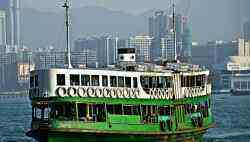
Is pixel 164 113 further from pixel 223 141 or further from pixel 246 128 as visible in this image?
pixel 246 128

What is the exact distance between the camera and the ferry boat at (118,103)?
104 feet

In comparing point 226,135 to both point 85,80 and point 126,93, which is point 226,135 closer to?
point 126,93

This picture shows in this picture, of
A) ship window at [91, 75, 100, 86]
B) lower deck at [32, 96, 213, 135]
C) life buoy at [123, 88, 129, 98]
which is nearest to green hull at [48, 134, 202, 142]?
lower deck at [32, 96, 213, 135]

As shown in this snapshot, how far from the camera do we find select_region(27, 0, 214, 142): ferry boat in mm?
31672

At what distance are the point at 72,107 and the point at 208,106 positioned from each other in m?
10.3

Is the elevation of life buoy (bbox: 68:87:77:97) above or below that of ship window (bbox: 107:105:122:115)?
above

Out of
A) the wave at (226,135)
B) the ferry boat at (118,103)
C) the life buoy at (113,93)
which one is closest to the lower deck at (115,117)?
the ferry boat at (118,103)

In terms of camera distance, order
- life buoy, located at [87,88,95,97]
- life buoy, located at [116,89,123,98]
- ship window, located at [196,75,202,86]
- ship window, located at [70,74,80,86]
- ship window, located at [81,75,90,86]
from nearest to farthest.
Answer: ship window, located at [70,74,80,86], life buoy, located at [87,88,95,97], ship window, located at [81,75,90,86], life buoy, located at [116,89,123,98], ship window, located at [196,75,202,86]

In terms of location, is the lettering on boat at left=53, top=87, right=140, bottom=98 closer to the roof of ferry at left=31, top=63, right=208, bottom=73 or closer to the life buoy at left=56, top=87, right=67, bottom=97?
the life buoy at left=56, top=87, right=67, bottom=97

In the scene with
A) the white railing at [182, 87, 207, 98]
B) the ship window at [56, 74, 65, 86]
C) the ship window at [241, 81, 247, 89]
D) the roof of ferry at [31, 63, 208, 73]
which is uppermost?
the roof of ferry at [31, 63, 208, 73]

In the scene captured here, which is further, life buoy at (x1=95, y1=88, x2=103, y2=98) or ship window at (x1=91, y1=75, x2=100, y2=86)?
ship window at (x1=91, y1=75, x2=100, y2=86)

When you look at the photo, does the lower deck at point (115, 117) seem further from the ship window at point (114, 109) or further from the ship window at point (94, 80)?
the ship window at point (94, 80)

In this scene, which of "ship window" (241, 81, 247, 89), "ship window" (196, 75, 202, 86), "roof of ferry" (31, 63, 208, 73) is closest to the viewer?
"roof of ferry" (31, 63, 208, 73)

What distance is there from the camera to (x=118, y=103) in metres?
33.2
